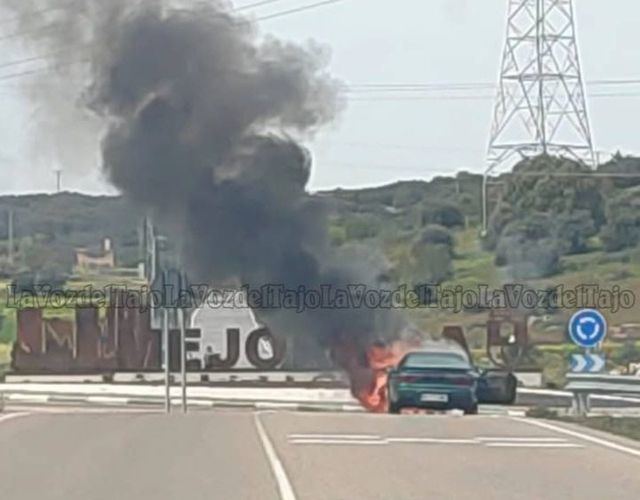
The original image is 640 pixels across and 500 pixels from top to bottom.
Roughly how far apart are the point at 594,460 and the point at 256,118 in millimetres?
33620

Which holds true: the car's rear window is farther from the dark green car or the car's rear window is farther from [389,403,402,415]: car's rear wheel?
[389,403,402,415]: car's rear wheel

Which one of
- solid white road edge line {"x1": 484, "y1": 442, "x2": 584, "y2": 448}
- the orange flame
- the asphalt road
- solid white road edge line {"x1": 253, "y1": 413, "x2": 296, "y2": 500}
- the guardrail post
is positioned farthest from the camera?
the orange flame

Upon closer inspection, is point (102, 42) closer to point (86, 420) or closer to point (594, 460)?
point (86, 420)

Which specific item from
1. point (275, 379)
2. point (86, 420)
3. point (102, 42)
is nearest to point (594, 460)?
point (86, 420)

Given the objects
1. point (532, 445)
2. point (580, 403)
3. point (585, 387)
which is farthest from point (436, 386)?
point (532, 445)

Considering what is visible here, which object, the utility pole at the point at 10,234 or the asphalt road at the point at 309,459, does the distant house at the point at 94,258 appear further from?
the asphalt road at the point at 309,459

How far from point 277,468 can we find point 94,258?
76.9 m

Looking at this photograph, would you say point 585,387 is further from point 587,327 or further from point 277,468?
point 277,468

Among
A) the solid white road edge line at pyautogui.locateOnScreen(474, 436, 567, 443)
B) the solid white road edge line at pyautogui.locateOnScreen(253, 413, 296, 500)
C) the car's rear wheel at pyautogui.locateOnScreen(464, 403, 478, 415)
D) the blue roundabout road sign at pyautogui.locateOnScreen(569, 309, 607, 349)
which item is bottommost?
the car's rear wheel at pyautogui.locateOnScreen(464, 403, 478, 415)

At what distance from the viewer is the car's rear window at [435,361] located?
3428 centimetres

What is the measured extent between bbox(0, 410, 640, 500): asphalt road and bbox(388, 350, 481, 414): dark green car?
613cm

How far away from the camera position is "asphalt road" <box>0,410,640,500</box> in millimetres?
14938

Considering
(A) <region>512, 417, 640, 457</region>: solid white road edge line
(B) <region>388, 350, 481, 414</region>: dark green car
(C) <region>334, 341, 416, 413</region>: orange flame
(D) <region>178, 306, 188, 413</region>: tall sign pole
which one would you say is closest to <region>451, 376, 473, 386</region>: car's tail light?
(B) <region>388, 350, 481, 414</region>: dark green car

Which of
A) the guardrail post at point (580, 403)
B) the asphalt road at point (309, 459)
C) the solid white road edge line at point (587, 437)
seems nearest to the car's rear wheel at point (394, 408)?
the guardrail post at point (580, 403)
